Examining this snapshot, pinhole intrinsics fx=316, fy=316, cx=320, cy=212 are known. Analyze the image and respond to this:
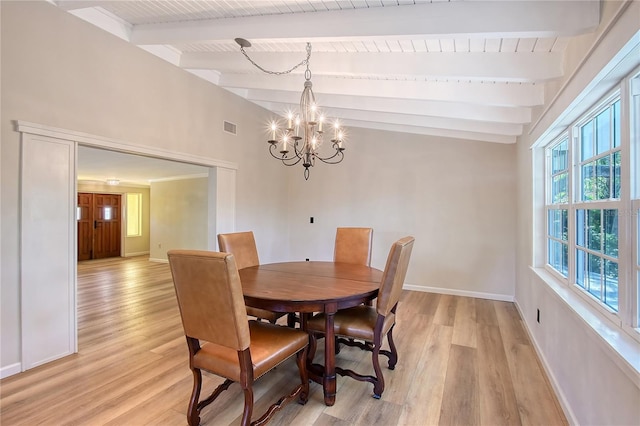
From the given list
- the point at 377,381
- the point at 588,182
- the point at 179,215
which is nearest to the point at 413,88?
the point at 588,182

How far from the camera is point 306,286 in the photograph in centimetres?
226

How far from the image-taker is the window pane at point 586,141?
2.04m

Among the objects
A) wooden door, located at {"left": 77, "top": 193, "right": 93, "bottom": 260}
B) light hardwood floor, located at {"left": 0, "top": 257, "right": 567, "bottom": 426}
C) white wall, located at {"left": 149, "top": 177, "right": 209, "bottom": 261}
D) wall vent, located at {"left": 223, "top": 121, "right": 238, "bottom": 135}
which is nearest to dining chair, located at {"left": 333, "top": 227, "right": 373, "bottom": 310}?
light hardwood floor, located at {"left": 0, "top": 257, "right": 567, "bottom": 426}

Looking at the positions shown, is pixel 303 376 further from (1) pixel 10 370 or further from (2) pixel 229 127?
(2) pixel 229 127

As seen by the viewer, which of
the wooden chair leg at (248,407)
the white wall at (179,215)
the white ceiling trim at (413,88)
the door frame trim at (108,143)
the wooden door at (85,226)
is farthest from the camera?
the wooden door at (85,226)

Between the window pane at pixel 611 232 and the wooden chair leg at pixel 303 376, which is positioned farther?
the wooden chair leg at pixel 303 376

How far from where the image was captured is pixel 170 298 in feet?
14.8

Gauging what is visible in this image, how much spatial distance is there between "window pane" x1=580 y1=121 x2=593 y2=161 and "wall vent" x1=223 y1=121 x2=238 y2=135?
3.74 meters

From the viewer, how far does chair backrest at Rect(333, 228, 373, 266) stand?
3324 millimetres

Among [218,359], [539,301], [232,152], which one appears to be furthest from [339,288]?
[232,152]

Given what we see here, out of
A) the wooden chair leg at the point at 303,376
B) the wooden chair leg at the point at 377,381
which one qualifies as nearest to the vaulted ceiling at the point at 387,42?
the wooden chair leg at the point at 377,381

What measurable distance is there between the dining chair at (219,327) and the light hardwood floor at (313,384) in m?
0.37

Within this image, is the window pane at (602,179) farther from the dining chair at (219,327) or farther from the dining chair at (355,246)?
the dining chair at (219,327)

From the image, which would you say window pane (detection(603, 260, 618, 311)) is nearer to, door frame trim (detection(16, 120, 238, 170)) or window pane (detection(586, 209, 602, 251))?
window pane (detection(586, 209, 602, 251))
